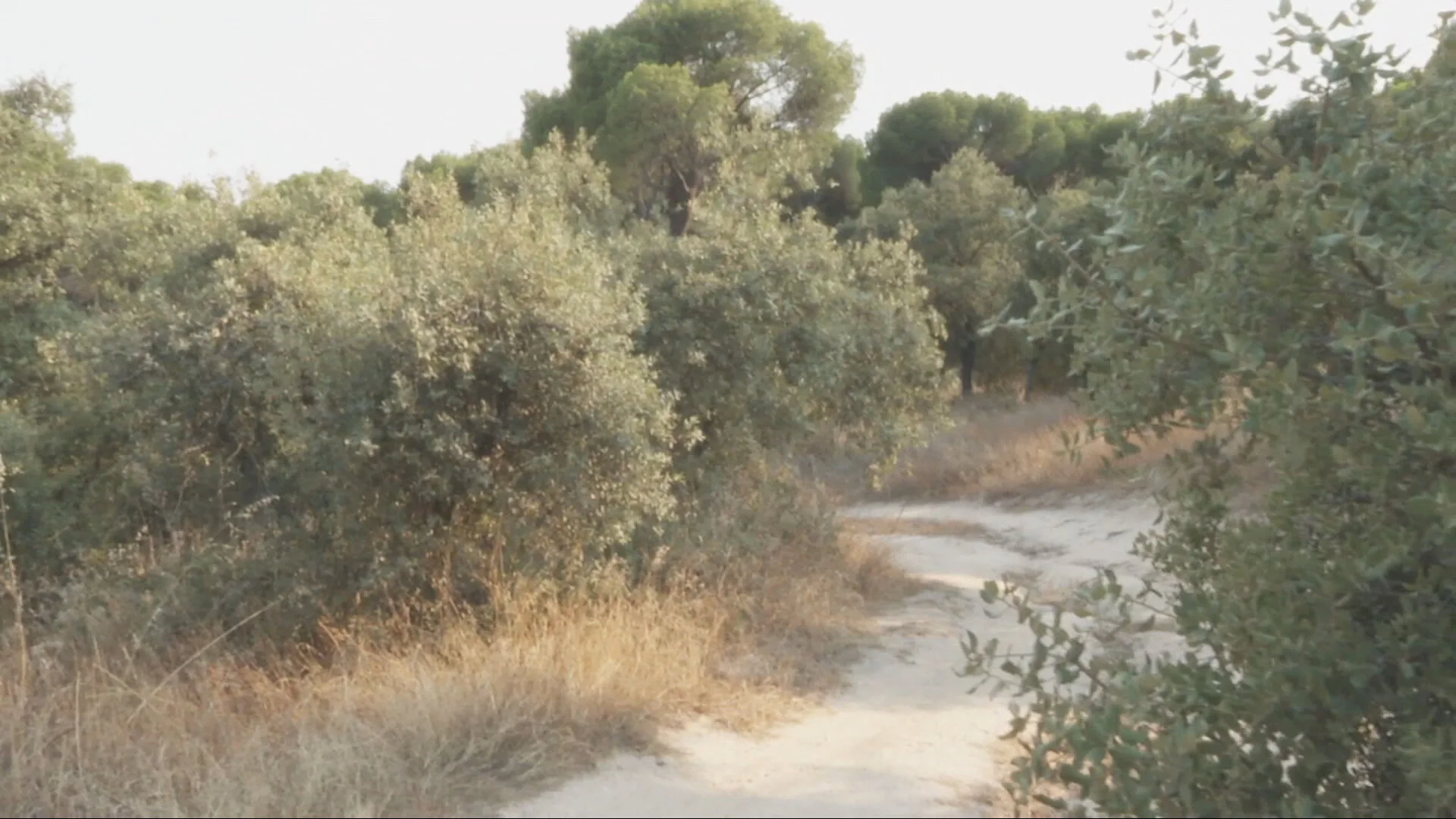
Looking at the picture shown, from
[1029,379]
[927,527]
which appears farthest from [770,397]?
[1029,379]

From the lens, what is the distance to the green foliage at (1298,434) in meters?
4.87

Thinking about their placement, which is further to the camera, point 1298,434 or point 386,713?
point 386,713

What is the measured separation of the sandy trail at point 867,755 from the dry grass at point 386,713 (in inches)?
8.2

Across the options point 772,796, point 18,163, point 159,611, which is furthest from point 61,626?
point 18,163

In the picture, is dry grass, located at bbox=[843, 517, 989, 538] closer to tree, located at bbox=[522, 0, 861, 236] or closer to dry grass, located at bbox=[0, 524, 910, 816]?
tree, located at bbox=[522, 0, 861, 236]

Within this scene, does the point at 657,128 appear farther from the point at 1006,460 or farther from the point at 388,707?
the point at 388,707

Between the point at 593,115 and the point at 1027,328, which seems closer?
the point at 1027,328

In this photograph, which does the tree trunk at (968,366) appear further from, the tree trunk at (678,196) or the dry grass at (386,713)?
the dry grass at (386,713)

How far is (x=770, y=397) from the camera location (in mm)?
10539

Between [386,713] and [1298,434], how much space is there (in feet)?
12.8

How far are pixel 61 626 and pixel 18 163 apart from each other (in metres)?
10.8

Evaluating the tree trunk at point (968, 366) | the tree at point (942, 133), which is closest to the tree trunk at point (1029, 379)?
the tree trunk at point (968, 366)

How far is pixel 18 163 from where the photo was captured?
56.6 ft

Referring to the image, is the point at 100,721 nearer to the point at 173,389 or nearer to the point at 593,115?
the point at 173,389
